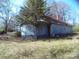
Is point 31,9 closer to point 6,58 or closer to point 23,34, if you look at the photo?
point 23,34

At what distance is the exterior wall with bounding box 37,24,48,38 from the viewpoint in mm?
29503

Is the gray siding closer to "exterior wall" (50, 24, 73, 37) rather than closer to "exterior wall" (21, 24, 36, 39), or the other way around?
"exterior wall" (50, 24, 73, 37)

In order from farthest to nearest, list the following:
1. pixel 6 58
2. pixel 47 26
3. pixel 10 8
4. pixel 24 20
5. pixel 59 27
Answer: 1. pixel 10 8
2. pixel 59 27
3. pixel 47 26
4. pixel 24 20
5. pixel 6 58

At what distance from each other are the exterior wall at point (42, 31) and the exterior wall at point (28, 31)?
34.1 inches

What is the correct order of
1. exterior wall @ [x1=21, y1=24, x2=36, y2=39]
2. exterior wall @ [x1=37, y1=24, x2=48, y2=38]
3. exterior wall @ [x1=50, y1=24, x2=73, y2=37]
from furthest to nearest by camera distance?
exterior wall @ [x1=50, y1=24, x2=73, y2=37] < exterior wall @ [x1=37, y1=24, x2=48, y2=38] < exterior wall @ [x1=21, y1=24, x2=36, y2=39]

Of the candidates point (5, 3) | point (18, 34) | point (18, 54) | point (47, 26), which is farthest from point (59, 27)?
point (18, 54)

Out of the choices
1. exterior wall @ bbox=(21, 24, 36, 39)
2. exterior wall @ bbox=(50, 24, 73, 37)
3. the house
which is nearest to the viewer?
exterior wall @ bbox=(21, 24, 36, 39)

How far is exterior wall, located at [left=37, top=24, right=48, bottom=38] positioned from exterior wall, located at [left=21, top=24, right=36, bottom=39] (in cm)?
87

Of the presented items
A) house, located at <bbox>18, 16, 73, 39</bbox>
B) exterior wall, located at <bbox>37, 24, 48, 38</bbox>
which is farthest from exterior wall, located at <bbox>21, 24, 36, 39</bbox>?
exterior wall, located at <bbox>37, 24, 48, 38</bbox>

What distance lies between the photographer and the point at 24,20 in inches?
1121

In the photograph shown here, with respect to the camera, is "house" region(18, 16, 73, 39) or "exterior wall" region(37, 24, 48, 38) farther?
"exterior wall" region(37, 24, 48, 38)

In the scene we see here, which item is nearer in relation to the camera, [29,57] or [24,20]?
[29,57]

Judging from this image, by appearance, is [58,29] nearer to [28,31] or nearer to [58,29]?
[58,29]

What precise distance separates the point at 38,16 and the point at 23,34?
11.6 feet
